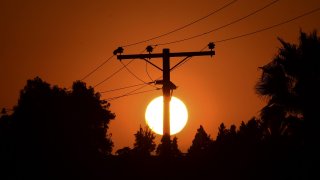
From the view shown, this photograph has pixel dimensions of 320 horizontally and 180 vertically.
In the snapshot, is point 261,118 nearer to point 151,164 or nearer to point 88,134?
point 151,164

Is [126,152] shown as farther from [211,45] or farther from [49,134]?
[211,45]

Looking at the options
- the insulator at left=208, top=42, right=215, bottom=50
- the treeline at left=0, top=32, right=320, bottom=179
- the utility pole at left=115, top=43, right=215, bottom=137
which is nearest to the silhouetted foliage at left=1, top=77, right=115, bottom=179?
the treeline at left=0, top=32, right=320, bottom=179

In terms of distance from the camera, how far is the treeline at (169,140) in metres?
18.7

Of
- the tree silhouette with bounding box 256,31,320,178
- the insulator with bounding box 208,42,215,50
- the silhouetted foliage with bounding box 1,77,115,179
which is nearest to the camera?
the tree silhouette with bounding box 256,31,320,178

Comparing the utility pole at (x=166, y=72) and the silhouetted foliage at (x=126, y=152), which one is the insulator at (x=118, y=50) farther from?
the silhouetted foliage at (x=126, y=152)

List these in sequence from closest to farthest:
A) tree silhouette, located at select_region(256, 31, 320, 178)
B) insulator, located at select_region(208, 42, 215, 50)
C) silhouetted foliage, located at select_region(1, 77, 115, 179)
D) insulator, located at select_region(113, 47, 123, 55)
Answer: tree silhouette, located at select_region(256, 31, 320, 178) < insulator, located at select_region(208, 42, 215, 50) < insulator, located at select_region(113, 47, 123, 55) < silhouetted foliage, located at select_region(1, 77, 115, 179)

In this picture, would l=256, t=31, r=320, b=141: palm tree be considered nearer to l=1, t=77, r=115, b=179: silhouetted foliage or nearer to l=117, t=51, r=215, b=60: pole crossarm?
l=117, t=51, r=215, b=60: pole crossarm

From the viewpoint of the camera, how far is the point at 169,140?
731 inches

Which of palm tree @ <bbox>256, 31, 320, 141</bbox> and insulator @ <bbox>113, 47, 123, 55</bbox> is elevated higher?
insulator @ <bbox>113, 47, 123, 55</bbox>

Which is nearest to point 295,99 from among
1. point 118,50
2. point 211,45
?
point 211,45

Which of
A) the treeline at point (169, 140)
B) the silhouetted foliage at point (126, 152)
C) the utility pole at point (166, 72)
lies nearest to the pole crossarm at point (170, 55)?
the utility pole at point (166, 72)

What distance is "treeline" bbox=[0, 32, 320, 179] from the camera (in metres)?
18.7

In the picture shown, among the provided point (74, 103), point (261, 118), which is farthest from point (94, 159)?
point (261, 118)

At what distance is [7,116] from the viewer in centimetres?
3888
